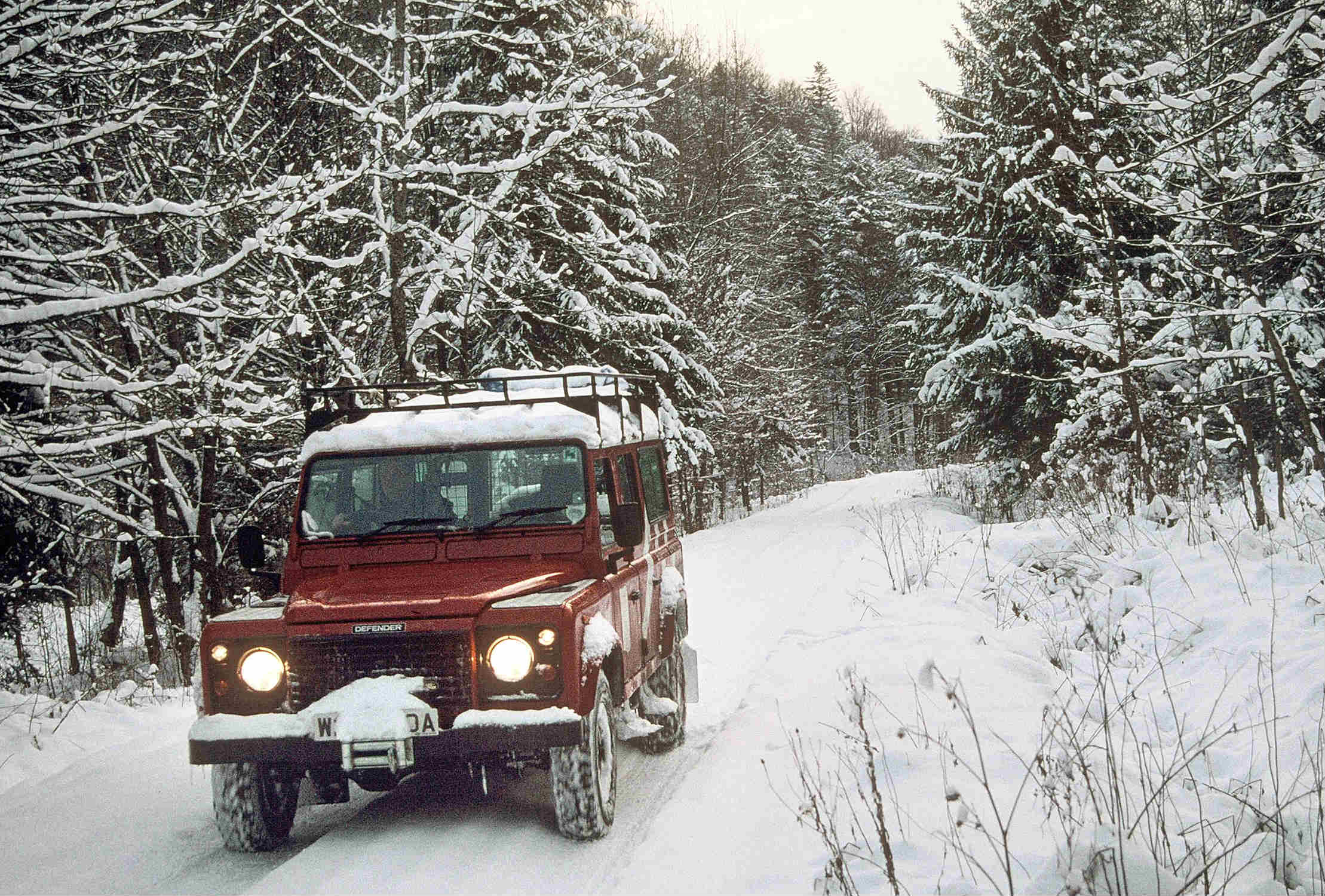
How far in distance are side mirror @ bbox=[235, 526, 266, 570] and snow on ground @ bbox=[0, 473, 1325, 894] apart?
1.39 m

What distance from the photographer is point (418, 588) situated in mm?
5039

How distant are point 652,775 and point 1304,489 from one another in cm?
657

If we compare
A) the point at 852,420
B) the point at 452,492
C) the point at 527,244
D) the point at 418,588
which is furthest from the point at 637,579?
the point at 852,420

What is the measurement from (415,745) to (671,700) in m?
2.66

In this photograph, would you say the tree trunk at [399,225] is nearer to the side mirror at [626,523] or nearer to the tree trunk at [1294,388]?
the side mirror at [626,523]

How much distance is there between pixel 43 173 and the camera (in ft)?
30.6

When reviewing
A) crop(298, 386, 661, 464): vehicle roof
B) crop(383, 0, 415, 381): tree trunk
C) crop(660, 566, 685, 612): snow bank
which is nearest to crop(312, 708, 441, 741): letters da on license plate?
crop(298, 386, 661, 464): vehicle roof

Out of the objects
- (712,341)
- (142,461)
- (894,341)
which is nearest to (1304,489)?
(142,461)

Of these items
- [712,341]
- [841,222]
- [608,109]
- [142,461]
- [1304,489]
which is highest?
[841,222]

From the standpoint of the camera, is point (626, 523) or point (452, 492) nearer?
point (626, 523)

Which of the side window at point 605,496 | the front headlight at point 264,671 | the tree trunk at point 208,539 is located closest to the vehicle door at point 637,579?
the side window at point 605,496

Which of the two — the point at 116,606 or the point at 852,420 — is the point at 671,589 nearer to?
the point at 116,606

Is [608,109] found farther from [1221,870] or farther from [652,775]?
[1221,870]

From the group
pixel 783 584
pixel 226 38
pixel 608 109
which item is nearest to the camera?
pixel 226 38
